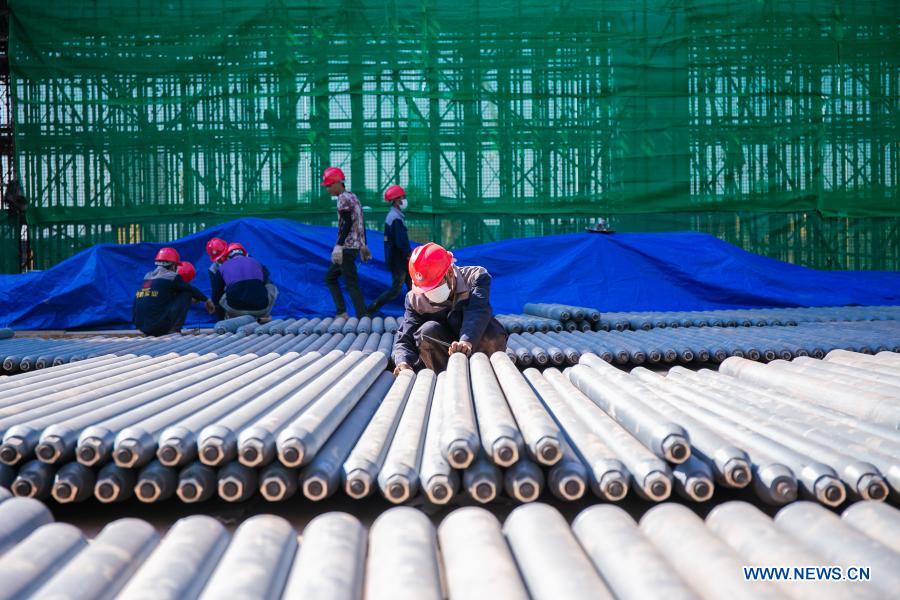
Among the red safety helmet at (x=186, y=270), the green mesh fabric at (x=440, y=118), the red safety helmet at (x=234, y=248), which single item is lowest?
the red safety helmet at (x=186, y=270)

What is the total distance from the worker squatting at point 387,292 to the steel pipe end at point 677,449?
289 cm

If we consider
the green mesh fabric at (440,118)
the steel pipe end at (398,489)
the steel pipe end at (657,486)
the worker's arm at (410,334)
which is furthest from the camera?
the green mesh fabric at (440,118)

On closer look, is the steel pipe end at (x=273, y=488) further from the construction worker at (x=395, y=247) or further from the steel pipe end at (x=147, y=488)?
the construction worker at (x=395, y=247)

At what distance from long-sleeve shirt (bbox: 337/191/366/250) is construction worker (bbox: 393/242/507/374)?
4648 millimetres

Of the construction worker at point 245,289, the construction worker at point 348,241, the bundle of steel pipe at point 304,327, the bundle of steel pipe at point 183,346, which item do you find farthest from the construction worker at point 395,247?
the bundle of steel pipe at point 183,346

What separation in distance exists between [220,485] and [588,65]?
12.7m

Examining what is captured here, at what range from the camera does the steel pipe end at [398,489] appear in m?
2.95

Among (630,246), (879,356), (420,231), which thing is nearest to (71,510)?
(879,356)

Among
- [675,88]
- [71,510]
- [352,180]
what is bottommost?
[71,510]

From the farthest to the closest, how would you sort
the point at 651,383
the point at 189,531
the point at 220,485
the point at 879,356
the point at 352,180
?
the point at 352,180, the point at 879,356, the point at 651,383, the point at 220,485, the point at 189,531

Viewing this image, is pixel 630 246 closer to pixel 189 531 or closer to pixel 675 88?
pixel 675 88

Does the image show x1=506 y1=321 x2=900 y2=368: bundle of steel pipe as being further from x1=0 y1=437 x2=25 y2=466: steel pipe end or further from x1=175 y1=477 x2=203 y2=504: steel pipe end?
x1=0 y1=437 x2=25 y2=466: steel pipe end

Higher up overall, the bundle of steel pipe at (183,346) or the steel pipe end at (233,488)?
the bundle of steel pipe at (183,346)

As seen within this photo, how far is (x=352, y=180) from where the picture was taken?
14031 mm
